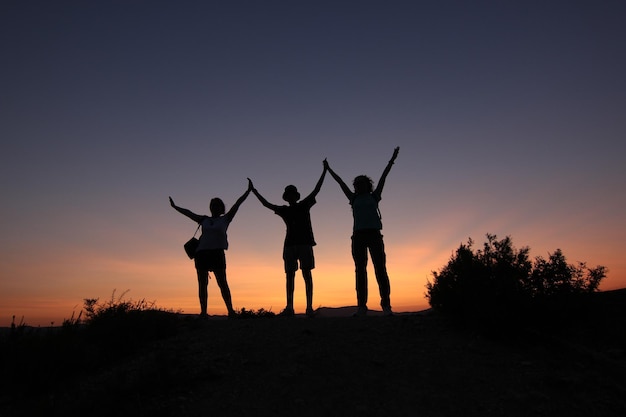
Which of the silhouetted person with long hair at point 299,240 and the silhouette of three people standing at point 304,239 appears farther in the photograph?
the silhouetted person with long hair at point 299,240

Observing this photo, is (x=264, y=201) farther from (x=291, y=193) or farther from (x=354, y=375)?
(x=354, y=375)

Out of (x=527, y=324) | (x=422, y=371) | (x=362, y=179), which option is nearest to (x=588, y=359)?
(x=527, y=324)

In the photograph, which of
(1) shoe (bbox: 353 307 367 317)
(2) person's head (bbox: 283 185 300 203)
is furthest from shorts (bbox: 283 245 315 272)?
(1) shoe (bbox: 353 307 367 317)

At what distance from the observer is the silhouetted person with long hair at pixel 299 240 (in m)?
9.97

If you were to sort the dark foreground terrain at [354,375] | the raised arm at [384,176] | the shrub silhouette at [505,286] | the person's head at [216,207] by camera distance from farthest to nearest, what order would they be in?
1. the person's head at [216,207]
2. the raised arm at [384,176]
3. the shrub silhouette at [505,286]
4. the dark foreground terrain at [354,375]

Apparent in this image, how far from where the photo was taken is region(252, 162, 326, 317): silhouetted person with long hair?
9.97 m

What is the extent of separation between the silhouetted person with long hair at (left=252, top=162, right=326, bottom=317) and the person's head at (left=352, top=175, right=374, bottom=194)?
73 cm

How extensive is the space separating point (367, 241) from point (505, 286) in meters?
2.71

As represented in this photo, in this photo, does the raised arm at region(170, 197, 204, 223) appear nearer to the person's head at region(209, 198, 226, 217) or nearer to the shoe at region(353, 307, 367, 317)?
the person's head at region(209, 198, 226, 217)

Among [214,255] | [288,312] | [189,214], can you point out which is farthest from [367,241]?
[189,214]

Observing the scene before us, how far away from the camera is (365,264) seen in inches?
382

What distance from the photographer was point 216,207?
423 inches

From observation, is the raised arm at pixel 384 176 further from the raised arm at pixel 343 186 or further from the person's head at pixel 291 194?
the person's head at pixel 291 194

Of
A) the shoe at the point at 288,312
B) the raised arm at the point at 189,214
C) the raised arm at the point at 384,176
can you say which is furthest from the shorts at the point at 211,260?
the raised arm at the point at 384,176
